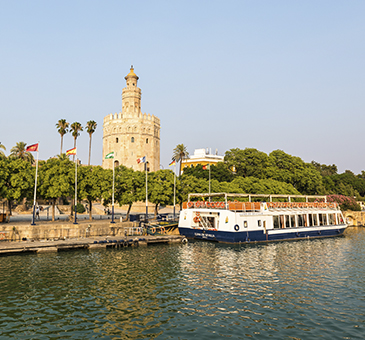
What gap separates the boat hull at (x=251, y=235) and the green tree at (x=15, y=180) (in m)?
21.6

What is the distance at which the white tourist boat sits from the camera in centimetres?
3966

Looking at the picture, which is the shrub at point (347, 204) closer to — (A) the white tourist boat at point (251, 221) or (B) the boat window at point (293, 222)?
(A) the white tourist boat at point (251, 221)

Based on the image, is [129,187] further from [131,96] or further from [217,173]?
[131,96]

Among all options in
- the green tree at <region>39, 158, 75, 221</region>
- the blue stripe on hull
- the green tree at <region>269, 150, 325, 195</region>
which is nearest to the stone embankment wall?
the green tree at <region>39, 158, 75, 221</region>

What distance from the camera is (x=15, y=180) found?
133ft

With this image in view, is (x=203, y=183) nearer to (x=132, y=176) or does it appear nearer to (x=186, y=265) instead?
(x=132, y=176)

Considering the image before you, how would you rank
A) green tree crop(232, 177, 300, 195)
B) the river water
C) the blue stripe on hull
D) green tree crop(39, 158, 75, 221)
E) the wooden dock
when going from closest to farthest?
1. the river water
2. the wooden dock
3. the blue stripe on hull
4. green tree crop(39, 158, 75, 221)
5. green tree crop(232, 177, 300, 195)

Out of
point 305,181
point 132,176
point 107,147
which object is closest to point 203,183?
point 132,176

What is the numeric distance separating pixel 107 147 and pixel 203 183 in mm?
46645

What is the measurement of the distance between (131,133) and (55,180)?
52.8 m

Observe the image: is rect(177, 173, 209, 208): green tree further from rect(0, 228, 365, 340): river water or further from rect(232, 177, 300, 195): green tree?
rect(0, 228, 365, 340): river water

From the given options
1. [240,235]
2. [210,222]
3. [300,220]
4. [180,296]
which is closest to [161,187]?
[210,222]

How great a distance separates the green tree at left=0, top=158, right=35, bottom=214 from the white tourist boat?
21328 millimetres

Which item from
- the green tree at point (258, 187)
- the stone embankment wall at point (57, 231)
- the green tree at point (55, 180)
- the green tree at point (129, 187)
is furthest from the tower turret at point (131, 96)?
the stone embankment wall at point (57, 231)
